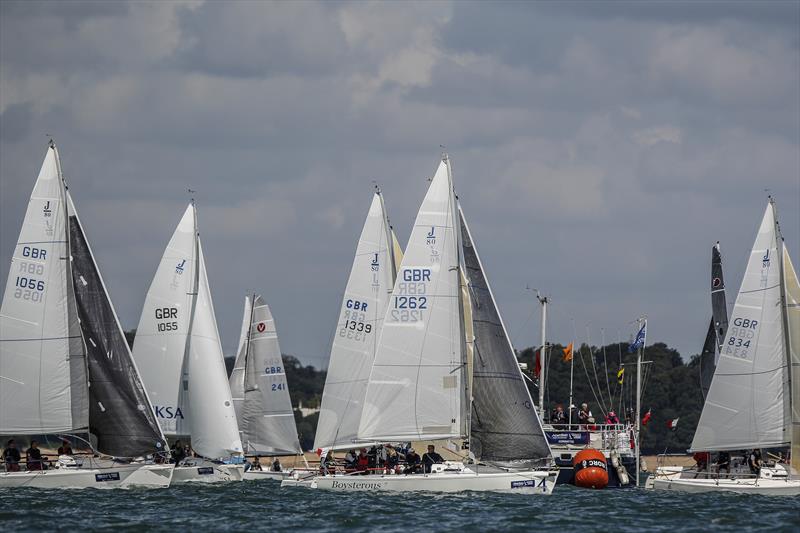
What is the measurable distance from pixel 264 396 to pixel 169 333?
8527 millimetres

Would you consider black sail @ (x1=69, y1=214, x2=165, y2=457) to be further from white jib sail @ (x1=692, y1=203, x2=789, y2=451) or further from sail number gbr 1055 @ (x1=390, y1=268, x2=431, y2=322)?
white jib sail @ (x1=692, y1=203, x2=789, y2=451)

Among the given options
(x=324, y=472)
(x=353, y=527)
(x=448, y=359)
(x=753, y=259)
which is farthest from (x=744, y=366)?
(x=353, y=527)

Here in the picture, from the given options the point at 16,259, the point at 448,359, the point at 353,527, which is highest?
the point at 16,259

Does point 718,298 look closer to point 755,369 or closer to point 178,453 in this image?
point 755,369

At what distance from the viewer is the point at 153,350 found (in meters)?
61.0

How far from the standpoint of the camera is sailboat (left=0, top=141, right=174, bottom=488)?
51.0 metres

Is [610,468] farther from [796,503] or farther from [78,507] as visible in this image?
[78,507]

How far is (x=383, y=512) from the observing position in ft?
141

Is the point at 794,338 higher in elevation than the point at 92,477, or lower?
higher

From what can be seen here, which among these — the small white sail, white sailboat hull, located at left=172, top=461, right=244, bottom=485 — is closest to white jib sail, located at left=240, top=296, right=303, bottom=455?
white sailboat hull, located at left=172, top=461, right=244, bottom=485

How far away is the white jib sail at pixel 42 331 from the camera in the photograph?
51031mm

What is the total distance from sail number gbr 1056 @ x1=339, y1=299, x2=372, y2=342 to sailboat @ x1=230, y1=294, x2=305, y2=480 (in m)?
9.83

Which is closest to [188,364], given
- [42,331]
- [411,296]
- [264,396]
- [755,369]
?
[264,396]

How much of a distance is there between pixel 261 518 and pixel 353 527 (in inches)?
165
